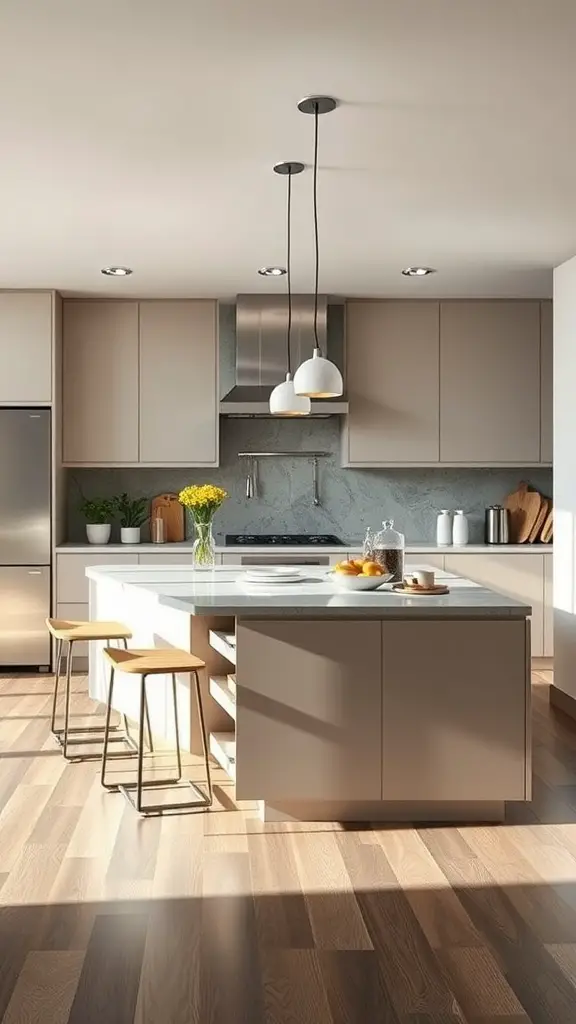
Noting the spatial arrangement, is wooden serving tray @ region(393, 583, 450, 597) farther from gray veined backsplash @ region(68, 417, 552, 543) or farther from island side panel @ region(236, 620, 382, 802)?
gray veined backsplash @ region(68, 417, 552, 543)

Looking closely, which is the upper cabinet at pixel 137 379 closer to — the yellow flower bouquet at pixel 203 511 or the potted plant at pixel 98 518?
the potted plant at pixel 98 518

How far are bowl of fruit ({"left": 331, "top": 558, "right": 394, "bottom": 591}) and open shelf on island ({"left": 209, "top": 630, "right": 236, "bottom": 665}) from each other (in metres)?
0.48

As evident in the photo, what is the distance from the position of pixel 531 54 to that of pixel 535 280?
10.7 ft

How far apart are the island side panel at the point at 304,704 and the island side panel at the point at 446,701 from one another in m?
0.07

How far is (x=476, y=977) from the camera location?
2547 mm

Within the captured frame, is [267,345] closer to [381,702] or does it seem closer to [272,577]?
[272,577]

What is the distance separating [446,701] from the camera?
3707 millimetres

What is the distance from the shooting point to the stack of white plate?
432 cm

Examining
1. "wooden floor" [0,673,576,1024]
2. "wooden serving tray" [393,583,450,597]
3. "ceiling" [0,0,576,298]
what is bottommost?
"wooden floor" [0,673,576,1024]

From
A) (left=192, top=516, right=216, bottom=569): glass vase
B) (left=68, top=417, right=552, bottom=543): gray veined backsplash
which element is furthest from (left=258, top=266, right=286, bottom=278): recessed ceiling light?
(left=192, top=516, right=216, bottom=569): glass vase

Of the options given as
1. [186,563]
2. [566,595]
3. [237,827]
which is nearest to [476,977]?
[237,827]

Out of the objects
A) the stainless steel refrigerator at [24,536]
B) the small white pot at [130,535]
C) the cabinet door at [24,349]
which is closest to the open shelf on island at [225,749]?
the stainless steel refrigerator at [24,536]

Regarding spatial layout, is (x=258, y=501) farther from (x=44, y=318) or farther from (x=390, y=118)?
(x=390, y=118)

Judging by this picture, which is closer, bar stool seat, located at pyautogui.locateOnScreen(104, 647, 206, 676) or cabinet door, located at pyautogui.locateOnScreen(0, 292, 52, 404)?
bar stool seat, located at pyautogui.locateOnScreen(104, 647, 206, 676)
